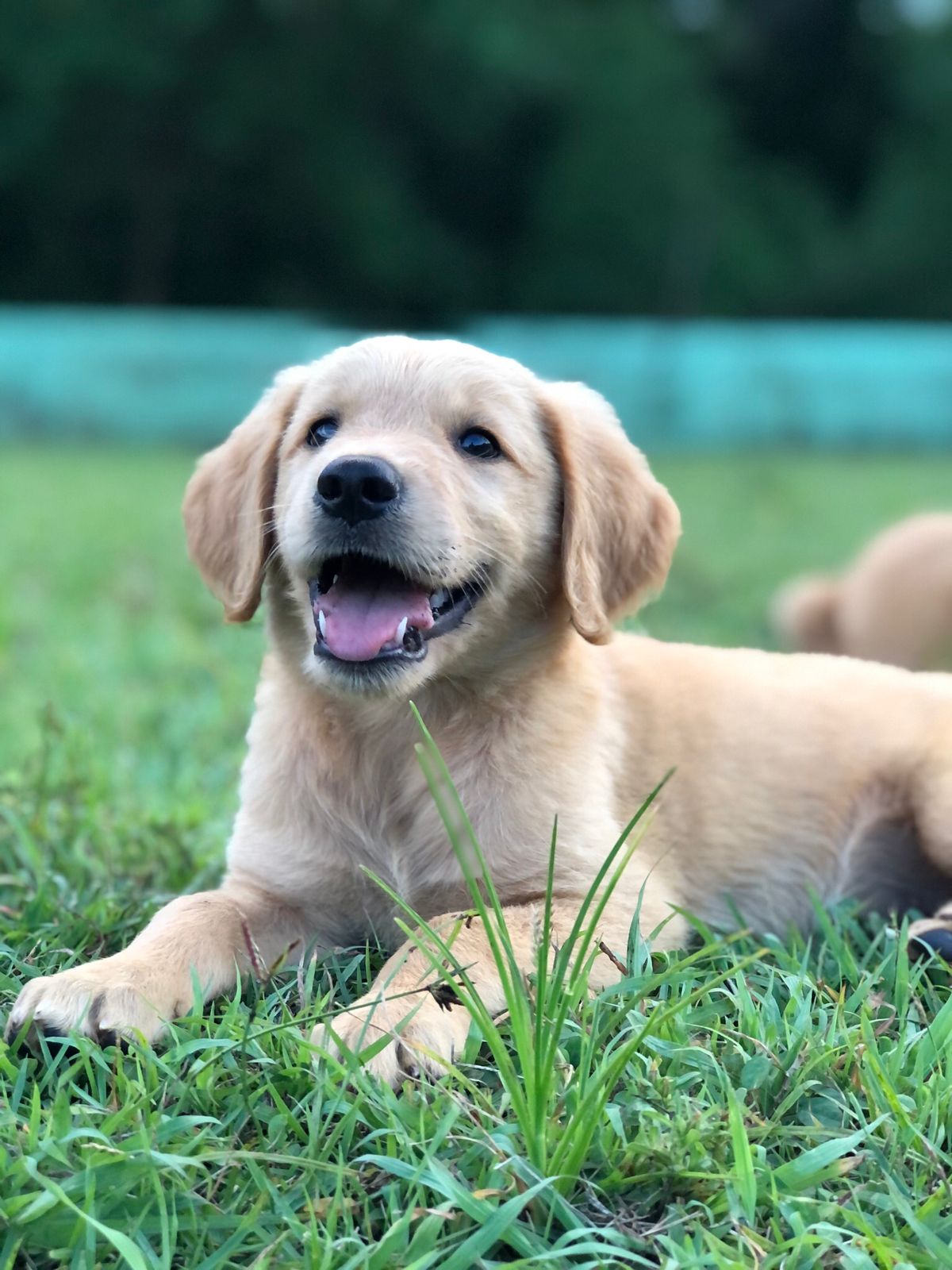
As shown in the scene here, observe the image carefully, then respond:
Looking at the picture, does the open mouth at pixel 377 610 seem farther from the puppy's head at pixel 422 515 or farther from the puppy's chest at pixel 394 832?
the puppy's chest at pixel 394 832

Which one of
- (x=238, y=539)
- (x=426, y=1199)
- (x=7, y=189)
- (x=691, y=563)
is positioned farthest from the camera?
(x=7, y=189)

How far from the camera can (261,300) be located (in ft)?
100

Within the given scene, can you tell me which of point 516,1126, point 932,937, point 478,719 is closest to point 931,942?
point 932,937

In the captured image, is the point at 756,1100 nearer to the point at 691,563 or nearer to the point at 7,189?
the point at 691,563

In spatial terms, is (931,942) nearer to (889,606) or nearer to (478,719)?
(478,719)

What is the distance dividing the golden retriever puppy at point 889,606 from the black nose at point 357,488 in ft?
13.3

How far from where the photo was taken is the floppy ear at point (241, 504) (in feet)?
9.70

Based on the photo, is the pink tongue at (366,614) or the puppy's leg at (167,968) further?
the pink tongue at (366,614)

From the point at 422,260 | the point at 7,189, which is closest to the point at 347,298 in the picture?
the point at 422,260

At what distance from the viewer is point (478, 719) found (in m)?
2.80

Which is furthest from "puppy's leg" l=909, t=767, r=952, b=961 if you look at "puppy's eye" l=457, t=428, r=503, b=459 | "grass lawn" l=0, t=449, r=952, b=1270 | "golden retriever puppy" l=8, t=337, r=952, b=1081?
"puppy's eye" l=457, t=428, r=503, b=459

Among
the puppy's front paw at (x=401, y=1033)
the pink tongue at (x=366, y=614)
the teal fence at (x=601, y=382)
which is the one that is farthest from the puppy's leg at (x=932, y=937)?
the teal fence at (x=601, y=382)

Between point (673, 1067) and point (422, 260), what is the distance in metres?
29.6

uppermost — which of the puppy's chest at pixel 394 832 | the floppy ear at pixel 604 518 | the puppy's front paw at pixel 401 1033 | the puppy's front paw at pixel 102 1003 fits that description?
the floppy ear at pixel 604 518
